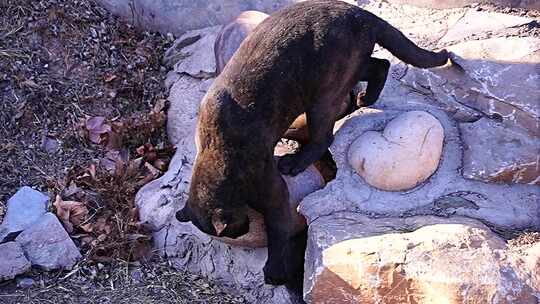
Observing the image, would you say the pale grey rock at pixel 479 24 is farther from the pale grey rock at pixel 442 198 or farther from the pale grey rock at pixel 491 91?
the pale grey rock at pixel 442 198

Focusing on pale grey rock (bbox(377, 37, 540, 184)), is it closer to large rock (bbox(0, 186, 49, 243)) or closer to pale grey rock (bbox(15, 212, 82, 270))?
pale grey rock (bbox(15, 212, 82, 270))

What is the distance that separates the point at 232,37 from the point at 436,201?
5.82ft

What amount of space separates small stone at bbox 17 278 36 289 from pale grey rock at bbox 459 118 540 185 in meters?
2.53

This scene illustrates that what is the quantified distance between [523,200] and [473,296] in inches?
31.7

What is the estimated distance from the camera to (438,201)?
13.9 feet

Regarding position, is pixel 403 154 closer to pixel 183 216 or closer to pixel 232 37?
pixel 183 216

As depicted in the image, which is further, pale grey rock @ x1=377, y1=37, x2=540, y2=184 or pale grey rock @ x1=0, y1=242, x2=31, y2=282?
pale grey rock @ x1=0, y1=242, x2=31, y2=282

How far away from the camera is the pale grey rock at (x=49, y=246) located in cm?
466

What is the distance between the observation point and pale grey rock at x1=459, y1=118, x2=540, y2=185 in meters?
4.29

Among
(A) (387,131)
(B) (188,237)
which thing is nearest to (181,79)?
(B) (188,237)

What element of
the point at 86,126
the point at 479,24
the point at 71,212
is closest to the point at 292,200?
the point at 71,212

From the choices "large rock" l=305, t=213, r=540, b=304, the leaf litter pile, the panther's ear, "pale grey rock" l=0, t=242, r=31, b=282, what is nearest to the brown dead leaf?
the leaf litter pile

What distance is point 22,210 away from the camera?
195 inches

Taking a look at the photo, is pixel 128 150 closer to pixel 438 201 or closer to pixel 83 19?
pixel 83 19
